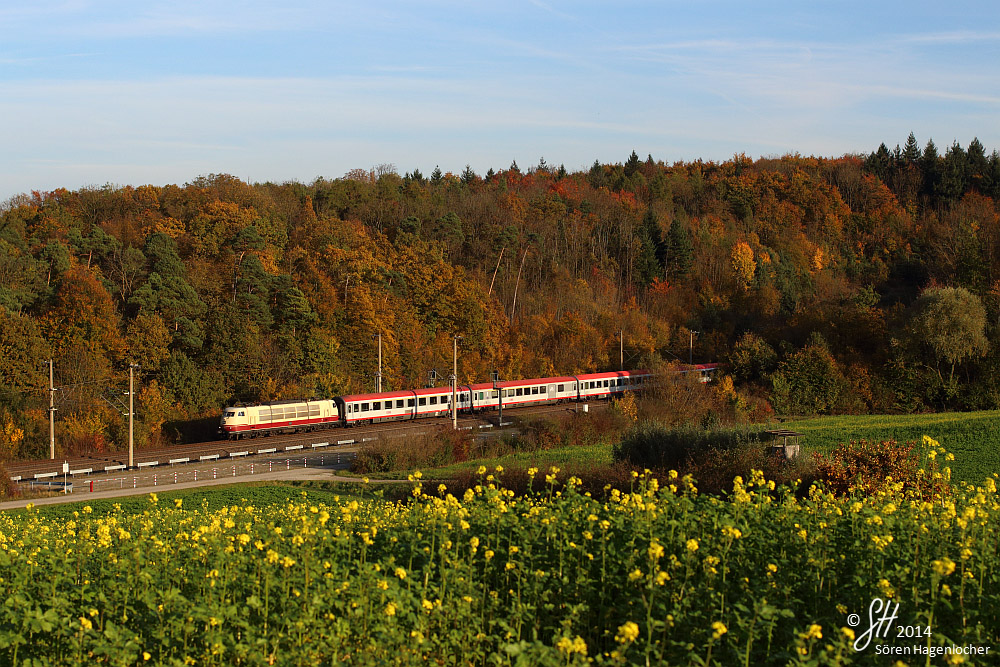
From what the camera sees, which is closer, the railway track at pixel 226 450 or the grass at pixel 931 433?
the grass at pixel 931 433

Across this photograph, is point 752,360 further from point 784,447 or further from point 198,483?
point 198,483

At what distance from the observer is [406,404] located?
162ft

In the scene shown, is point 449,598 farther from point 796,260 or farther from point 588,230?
point 796,260

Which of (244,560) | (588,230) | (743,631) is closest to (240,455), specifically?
(244,560)

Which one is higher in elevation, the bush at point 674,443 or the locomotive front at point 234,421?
the bush at point 674,443

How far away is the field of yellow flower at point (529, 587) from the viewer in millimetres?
6113

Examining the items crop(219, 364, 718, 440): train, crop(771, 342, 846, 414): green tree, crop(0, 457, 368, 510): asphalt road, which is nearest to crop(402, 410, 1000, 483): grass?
crop(0, 457, 368, 510): asphalt road

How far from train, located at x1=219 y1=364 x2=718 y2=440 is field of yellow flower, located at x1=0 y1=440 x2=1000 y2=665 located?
36182 millimetres

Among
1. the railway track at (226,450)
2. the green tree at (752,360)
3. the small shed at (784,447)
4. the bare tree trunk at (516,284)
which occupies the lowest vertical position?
the railway track at (226,450)

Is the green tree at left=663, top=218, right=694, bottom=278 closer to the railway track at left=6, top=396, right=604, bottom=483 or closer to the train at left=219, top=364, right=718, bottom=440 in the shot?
the train at left=219, top=364, right=718, bottom=440

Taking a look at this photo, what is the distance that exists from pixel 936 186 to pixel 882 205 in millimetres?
8134

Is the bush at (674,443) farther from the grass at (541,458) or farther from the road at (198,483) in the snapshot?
the road at (198,483)

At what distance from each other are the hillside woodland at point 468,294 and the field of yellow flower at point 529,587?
38.3 metres

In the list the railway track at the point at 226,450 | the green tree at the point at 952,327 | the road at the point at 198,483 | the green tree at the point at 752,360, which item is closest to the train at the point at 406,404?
the railway track at the point at 226,450
